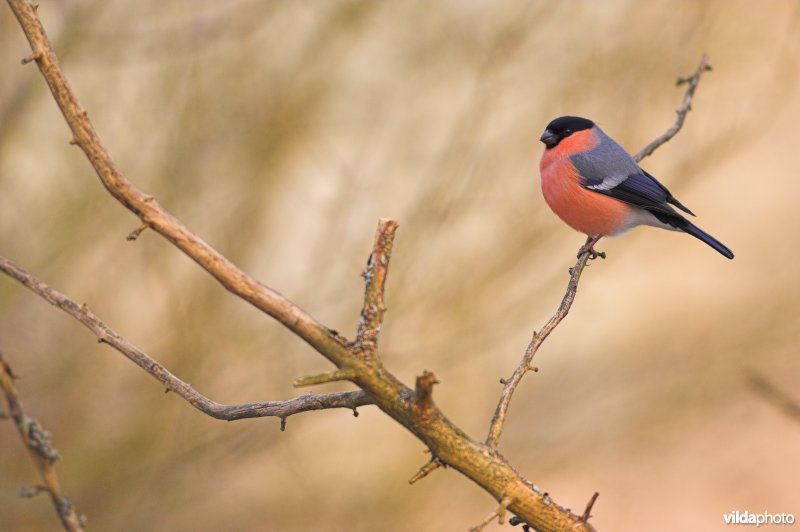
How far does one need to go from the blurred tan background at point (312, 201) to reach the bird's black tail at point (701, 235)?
2.59 m

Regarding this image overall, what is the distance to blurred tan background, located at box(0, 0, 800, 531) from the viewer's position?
19.5 ft

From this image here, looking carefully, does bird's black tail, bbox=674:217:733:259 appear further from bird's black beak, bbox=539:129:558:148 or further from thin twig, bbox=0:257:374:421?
thin twig, bbox=0:257:374:421

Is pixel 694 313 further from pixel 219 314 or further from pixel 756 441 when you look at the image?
pixel 219 314

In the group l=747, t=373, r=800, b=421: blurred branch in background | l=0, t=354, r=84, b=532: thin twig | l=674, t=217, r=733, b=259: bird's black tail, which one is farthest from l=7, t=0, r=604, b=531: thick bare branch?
l=674, t=217, r=733, b=259: bird's black tail

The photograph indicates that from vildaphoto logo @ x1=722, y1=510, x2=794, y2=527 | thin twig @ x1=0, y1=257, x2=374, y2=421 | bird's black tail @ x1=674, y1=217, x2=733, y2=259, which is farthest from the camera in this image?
bird's black tail @ x1=674, y1=217, x2=733, y2=259

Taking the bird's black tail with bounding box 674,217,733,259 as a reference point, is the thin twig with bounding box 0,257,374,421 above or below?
below

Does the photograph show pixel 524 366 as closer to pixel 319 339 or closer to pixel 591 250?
pixel 319 339

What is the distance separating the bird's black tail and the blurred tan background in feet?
8.51

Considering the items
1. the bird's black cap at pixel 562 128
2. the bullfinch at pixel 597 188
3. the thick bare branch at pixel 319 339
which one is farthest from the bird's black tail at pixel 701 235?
the thick bare branch at pixel 319 339

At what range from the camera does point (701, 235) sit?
3299 mm

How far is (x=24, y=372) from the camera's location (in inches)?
227

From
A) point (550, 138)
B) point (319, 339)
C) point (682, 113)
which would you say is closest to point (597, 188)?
point (550, 138)

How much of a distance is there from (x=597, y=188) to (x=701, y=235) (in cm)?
58

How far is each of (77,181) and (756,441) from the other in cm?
595
